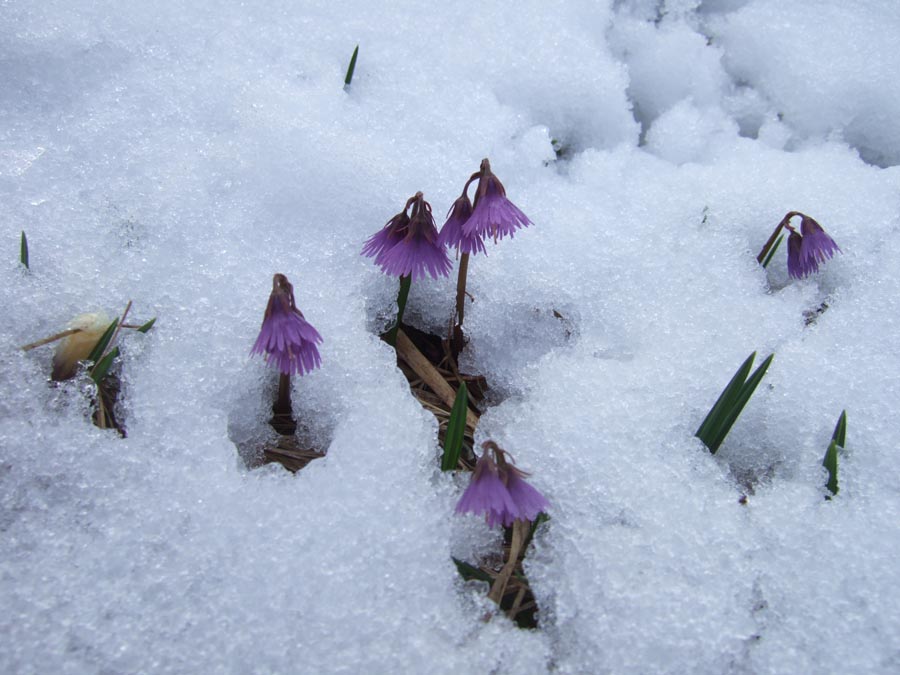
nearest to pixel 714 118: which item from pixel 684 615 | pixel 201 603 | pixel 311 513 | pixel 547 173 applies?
pixel 547 173

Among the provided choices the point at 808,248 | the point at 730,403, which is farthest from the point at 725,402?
the point at 808,248

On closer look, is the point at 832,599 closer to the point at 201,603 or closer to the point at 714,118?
the point at 201,603

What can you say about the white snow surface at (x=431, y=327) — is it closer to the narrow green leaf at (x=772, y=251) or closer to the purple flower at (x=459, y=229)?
the narrow green leaf at (x=772, y=251)

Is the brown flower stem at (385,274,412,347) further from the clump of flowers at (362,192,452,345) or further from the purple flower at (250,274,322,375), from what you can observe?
the purple flower at (250,274,322,375)

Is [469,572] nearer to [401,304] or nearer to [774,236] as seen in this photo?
[401,304]

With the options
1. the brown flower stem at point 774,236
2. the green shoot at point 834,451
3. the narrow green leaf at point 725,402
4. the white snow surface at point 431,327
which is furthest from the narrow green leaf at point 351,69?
the green shoot at point 834,451
